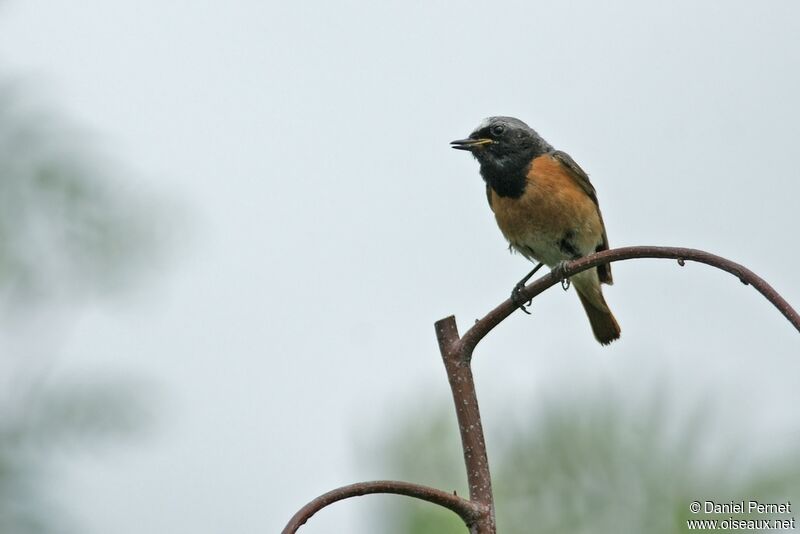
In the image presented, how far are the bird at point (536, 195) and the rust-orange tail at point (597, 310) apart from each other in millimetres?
111

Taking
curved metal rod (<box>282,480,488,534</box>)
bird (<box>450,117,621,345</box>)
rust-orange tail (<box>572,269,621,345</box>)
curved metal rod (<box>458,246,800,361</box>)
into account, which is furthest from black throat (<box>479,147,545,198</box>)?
curved metal rod (<box>282,480,488,534</box>)

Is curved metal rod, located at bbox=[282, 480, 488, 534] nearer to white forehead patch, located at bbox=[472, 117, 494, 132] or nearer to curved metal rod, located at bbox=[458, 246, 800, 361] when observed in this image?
curved metal rod, located at bbox=[458, 246, 800, 361]

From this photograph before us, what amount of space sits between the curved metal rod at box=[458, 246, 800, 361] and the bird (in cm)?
280

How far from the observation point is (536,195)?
16.7 feet

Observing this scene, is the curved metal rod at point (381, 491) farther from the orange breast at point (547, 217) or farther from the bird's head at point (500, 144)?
the bird's head at point (500, 144)

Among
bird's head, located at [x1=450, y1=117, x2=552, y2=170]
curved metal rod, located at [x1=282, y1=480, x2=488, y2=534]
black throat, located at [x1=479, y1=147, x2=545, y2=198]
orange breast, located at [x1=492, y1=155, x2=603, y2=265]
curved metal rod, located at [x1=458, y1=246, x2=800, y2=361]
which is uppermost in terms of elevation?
bird's head, located at [x1=450, y1=117, x2=552, y2=170]

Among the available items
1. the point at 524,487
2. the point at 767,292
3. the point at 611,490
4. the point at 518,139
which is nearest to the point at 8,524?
the point at 524,487

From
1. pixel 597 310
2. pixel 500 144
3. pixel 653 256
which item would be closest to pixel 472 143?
pixel 500 144

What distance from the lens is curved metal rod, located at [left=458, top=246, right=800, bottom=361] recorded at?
5.48 feet

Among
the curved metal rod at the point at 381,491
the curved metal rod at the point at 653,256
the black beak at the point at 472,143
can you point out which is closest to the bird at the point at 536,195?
the black beak at the point at 472,143

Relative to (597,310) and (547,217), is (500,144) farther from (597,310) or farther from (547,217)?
(597,310)

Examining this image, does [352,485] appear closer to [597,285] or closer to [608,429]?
[608,429]

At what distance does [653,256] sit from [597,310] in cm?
386

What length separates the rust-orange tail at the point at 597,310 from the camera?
569 cm
